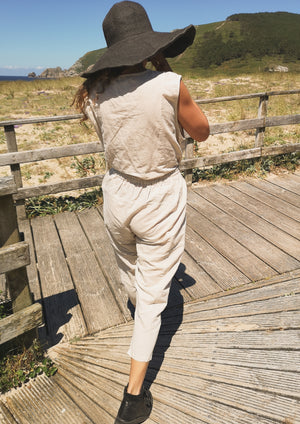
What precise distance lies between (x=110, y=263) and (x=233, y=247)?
1.31m

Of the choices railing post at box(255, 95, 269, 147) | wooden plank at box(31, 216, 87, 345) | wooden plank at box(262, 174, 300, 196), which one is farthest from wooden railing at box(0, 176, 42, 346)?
railing post at box(255, 95, 269, 147)

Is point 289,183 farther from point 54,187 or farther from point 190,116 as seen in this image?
point 190,116

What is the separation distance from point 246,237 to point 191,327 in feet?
5.28

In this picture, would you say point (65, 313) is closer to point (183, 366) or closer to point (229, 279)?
point (183, 366)

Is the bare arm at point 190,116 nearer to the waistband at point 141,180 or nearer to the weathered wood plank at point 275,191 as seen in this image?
→ the waistband at point 141,180

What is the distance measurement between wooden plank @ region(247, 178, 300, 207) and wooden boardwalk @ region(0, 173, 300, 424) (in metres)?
0.48

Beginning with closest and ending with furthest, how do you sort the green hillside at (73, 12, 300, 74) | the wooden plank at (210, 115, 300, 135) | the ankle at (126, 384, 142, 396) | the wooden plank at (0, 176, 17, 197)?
the ankle at (126, 384, 142, 396), the wooden plank at (0, 176, 17, 197), the wooden plank at (210, 115, 300, 135), the green hillside at (73, 12, 300, 74)

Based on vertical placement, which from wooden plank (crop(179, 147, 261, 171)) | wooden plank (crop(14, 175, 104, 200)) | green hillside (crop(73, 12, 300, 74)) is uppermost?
green hillside (crop(73, 12, 300, 74))

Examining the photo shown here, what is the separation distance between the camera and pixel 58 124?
10773 mm

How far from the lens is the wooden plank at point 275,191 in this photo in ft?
15.5

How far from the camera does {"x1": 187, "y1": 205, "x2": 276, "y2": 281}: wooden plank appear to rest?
10.5 ft

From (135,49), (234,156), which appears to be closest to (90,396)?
(135,49)

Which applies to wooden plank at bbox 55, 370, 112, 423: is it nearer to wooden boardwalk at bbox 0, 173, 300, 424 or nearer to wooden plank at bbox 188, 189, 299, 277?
wooden boardwalk at bbox 0, 173, 300, 424

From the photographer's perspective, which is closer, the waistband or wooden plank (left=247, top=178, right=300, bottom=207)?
the waistband
